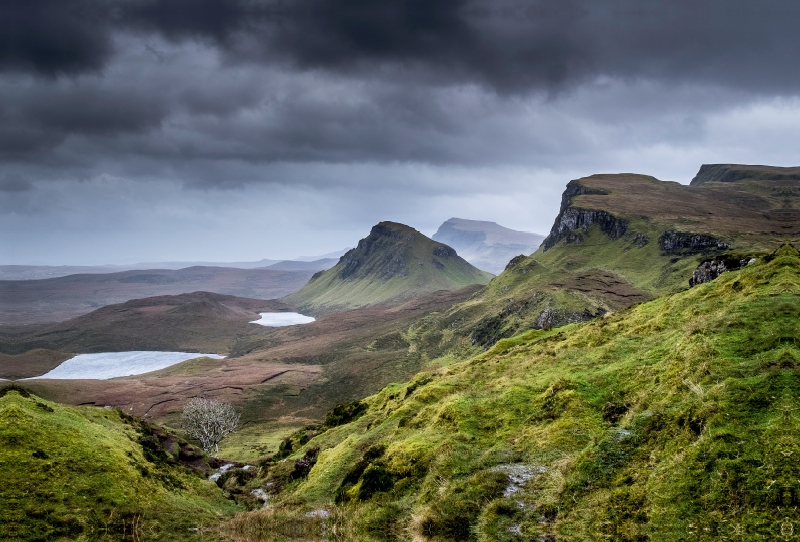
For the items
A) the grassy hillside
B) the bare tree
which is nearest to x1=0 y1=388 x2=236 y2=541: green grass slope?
the grassy hillside

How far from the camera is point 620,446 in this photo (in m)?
12.9

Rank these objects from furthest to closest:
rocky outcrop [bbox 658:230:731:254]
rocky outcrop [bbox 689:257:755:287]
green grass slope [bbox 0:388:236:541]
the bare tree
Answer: rocky outcrop [bbox 658:230:731:254]
the bare tree
rocky outcrop [bbox 689:257:755:287]
green grass slope [bbox 0:388:236:541]

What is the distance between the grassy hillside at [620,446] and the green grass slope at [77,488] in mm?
3915

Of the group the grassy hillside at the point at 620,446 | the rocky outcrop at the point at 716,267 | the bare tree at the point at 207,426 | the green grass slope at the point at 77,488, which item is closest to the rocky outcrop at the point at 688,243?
the rocky outcrop at the point at 716,267

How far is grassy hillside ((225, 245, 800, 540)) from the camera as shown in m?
9.19

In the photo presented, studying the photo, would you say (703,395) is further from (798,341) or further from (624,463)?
(798,341)

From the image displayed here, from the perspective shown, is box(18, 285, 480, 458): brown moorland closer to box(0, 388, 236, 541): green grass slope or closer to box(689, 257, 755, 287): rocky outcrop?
box(0, 388, 236, 541): green grass slope

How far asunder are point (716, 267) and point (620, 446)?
115 feet

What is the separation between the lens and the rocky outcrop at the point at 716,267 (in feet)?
117

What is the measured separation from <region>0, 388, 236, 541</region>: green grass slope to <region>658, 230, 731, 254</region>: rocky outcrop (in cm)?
20319

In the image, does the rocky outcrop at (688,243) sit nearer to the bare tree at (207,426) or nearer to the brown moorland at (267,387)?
the brown moorland at (267,387)

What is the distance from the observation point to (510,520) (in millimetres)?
12664

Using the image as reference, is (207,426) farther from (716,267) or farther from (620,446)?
(716,267)

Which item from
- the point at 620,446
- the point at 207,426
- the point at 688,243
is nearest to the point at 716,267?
the point at 620,446
